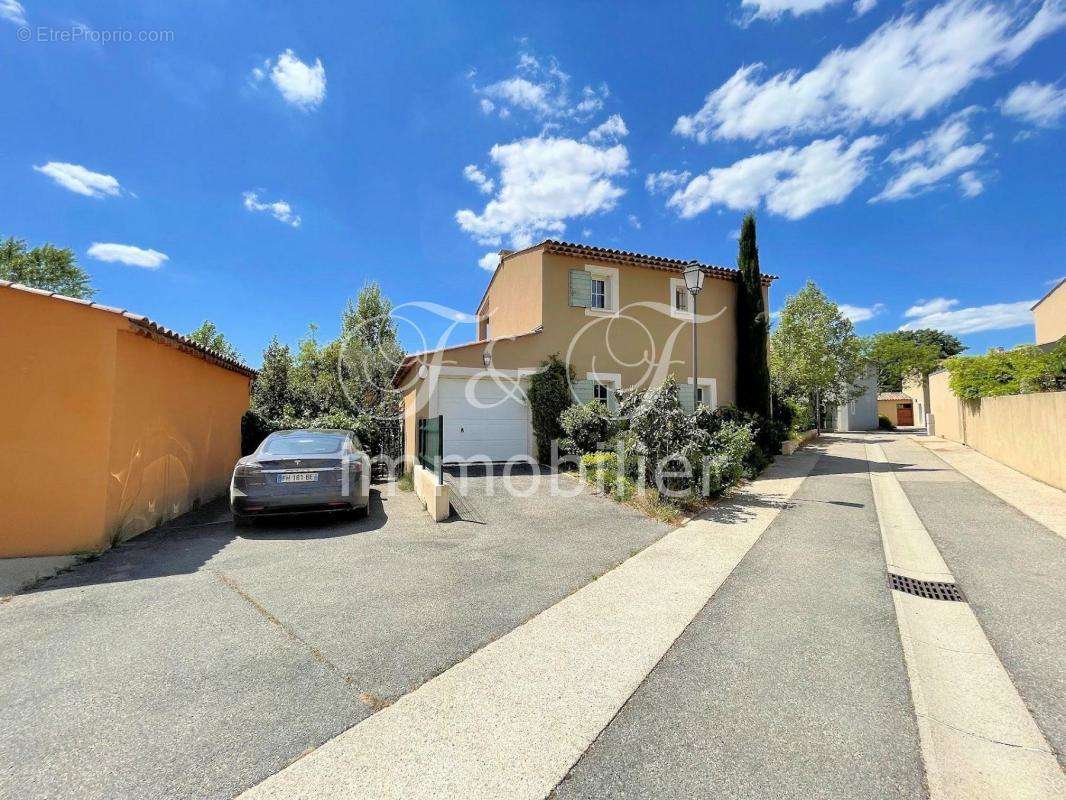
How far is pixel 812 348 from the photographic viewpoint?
28422 mm

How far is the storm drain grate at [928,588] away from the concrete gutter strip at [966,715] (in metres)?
0.13

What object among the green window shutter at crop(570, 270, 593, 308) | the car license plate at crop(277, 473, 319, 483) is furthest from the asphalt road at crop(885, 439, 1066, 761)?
the green window shutter at crop(570, 270, 593, 308)

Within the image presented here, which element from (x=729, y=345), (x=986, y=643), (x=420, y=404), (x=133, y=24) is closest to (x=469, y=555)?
(x=986, y=643)

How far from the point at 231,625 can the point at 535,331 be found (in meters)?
9.47

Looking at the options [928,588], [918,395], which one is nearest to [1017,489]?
[928,588]

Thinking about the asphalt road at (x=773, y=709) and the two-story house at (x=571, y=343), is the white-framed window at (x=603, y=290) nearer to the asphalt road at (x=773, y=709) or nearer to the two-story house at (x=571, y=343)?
the two-story house at (x=571, y=343)

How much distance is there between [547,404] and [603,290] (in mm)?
4015

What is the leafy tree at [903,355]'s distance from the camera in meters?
41.1

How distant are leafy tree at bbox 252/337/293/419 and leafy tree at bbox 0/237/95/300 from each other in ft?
41.9

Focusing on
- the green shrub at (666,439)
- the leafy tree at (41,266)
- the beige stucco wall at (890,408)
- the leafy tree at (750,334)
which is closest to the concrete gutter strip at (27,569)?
the green shrub at (666,439)

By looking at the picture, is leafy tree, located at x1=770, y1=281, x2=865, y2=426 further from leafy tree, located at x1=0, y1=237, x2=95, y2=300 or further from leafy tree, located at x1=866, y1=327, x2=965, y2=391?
leafy tree, located at x1=0, y1=237, x2=95, y2=300

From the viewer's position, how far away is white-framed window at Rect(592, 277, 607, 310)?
1313 centimetres

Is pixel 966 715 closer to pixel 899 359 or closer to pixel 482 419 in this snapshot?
pixel 482 419

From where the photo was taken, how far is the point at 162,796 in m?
1.88
